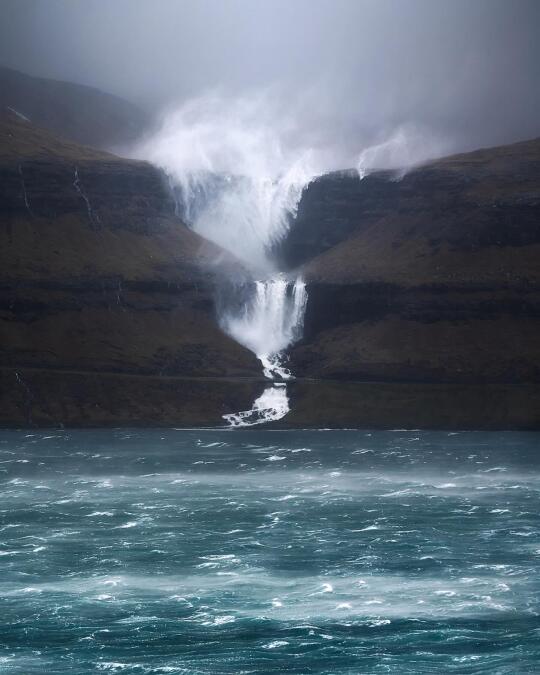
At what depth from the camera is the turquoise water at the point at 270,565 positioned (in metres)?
50.8

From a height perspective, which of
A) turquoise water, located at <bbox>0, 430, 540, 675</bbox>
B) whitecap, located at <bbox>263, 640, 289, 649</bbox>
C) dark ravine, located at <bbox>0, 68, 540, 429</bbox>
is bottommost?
whitecap, located at <bbox>263, 640, 289, 649</bbox>

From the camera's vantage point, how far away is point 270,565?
68125mm

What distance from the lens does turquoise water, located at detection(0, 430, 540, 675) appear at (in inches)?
1999

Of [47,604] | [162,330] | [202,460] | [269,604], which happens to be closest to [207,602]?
[269,604]

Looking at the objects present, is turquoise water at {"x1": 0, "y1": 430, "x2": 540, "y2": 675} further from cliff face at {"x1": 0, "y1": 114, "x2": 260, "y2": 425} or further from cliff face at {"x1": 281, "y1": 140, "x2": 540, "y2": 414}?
cliff face at {"x1": 281, "y1": 140, "x2": 540, "y2": 414}

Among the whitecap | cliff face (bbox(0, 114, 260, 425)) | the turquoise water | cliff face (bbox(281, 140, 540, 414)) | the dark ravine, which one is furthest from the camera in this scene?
cliff face (bbox(281, 140, 540, 414))

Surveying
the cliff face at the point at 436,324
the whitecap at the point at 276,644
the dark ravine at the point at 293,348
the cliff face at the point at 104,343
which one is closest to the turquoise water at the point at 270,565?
the whitecap at the point at 276,644

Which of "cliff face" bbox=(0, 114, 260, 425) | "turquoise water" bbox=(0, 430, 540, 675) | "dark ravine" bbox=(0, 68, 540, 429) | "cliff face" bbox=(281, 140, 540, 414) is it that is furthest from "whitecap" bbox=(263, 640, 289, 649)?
"cliff face" bbox=(281, 140, 540, 414)

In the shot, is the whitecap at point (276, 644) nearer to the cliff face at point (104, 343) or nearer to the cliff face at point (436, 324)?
the cliff face at point (104, 343)

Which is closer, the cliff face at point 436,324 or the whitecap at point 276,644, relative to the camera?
the whitecap at point 276,644

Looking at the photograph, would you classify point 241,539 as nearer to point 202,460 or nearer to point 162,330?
point 202,460

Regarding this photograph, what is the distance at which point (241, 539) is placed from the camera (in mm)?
76625

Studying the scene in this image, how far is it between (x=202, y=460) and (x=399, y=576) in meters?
60.5

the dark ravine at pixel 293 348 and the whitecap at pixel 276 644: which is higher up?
the dark ravine at pixel 293 348
